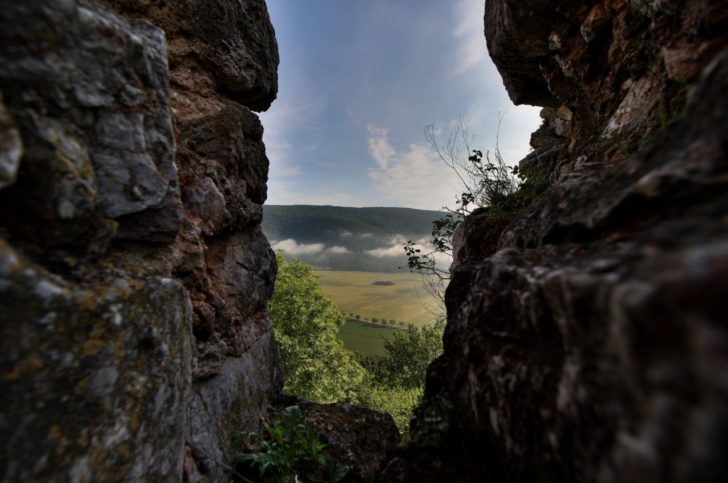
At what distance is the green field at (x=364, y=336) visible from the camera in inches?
3612

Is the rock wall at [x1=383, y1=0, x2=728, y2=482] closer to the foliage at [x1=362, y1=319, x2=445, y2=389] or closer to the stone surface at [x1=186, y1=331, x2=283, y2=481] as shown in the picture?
the stone surface at [x1=186, y1=331, x2=283, y2=481]

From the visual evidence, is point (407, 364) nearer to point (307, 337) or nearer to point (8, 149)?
point (307, 337)

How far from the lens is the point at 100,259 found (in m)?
3.42

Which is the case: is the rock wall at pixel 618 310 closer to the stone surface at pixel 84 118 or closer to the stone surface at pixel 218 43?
the stone surface at pixel 84 118

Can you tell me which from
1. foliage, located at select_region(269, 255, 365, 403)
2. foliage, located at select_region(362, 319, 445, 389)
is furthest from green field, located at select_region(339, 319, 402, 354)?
foliage, located at select_region(269, 255, 365, 403)

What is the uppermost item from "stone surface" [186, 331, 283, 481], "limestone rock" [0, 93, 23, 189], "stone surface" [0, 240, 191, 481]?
"limestone rock" [0, 93, 23, 189]

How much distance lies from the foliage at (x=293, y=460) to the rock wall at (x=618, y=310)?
151 cm

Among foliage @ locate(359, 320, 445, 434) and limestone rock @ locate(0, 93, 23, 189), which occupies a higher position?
limestone rock @ locate(0, 93, 23, 189)

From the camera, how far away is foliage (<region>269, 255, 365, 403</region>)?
2098 cm

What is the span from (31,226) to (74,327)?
943 mm

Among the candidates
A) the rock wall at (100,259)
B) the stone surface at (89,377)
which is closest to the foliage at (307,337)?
the rock wall at (100,259)

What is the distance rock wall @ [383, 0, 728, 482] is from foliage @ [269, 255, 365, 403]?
17.3 meters

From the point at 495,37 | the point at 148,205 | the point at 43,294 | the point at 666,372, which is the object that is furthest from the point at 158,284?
the point at 495,37

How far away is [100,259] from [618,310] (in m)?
4.58
